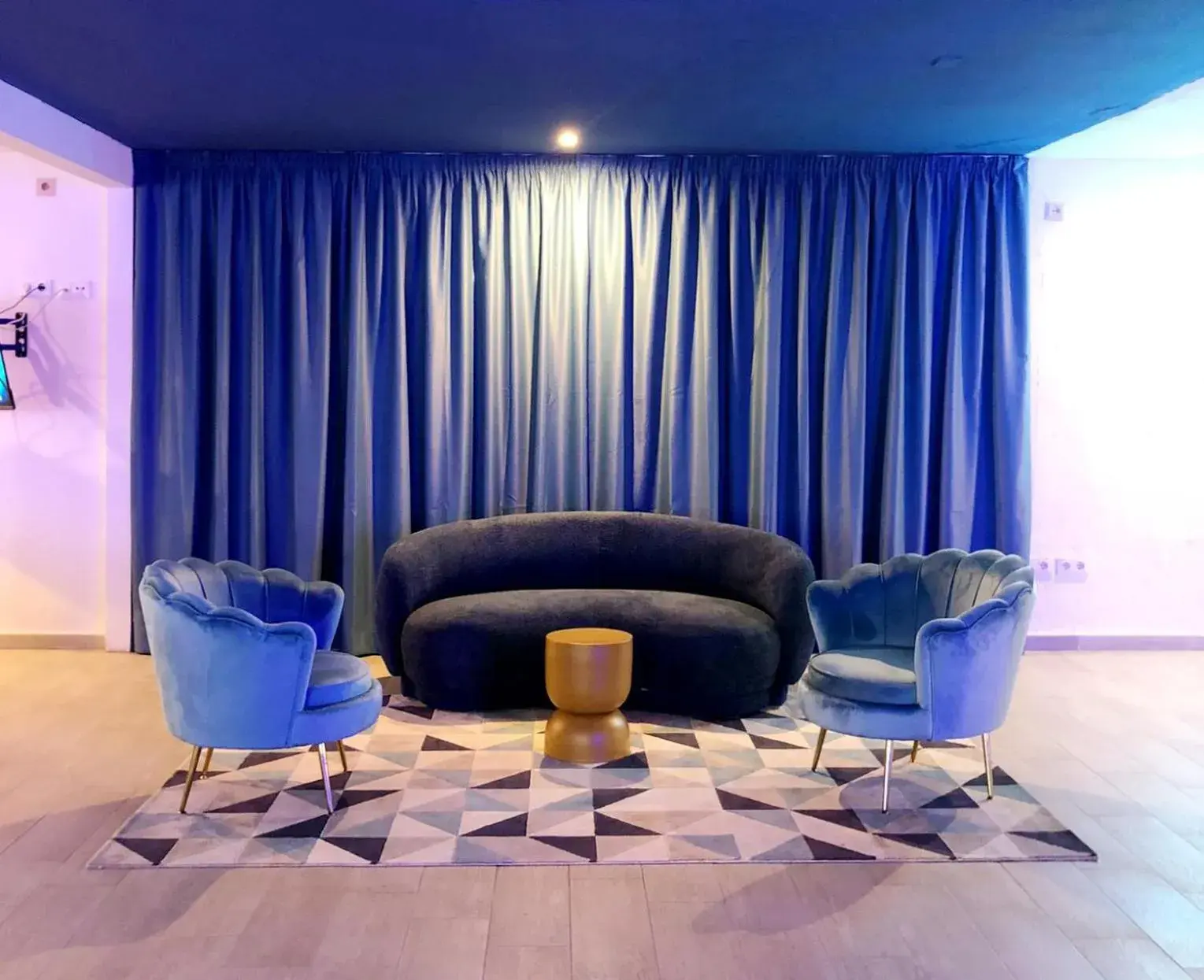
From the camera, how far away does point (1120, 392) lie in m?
5.78

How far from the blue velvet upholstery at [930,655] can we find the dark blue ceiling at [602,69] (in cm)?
189

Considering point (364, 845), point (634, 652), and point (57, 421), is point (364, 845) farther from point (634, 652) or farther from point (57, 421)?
point (57, 421)

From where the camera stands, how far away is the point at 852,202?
18.0 ft

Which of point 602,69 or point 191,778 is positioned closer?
point 191,778

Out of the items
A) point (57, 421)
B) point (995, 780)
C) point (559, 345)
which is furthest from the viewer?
point (57, 421)

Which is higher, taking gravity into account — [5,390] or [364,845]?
[5,390]

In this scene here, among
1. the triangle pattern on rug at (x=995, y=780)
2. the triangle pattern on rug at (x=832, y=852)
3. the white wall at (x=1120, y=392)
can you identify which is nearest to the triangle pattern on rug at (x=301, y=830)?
the triangle pattern on rug at (x=832, y=852)

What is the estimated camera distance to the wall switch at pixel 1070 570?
583 cm

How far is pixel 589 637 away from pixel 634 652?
502 millimetres

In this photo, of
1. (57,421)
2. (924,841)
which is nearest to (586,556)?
(924,841)

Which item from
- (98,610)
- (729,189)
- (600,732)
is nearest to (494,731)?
(600,732)

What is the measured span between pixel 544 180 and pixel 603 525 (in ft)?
6.04

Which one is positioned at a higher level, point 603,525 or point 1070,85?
point 1070,85

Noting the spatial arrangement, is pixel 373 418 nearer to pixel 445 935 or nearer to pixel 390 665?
pixel 390 665
